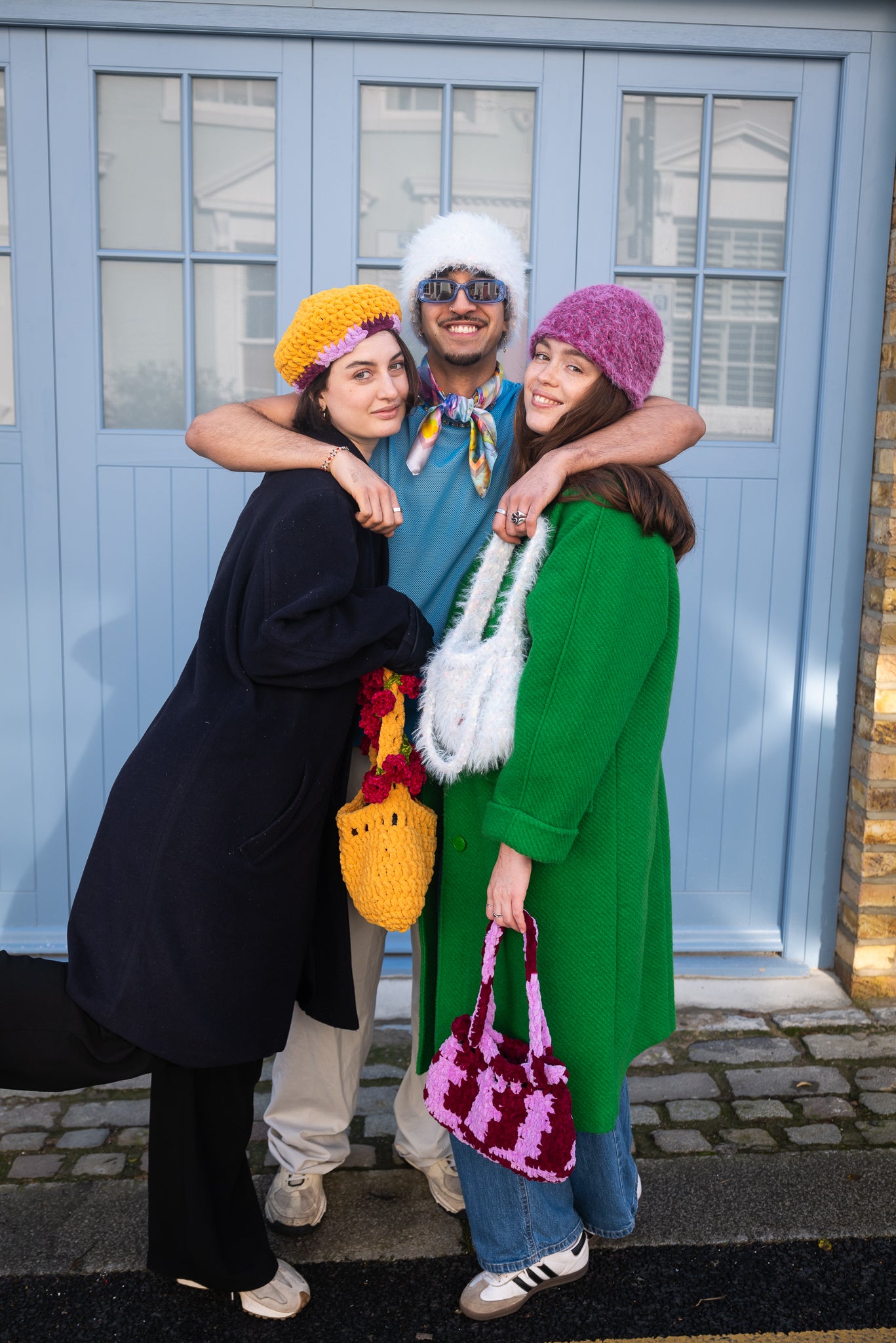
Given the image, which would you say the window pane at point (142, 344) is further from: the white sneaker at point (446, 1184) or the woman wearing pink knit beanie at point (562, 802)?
the white sneaker at point (446, 1184)

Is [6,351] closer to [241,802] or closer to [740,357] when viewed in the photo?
[241,802]

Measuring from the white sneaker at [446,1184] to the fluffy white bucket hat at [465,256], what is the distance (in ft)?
6.44

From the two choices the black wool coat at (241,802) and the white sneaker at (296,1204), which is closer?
the black wool coat at (241,802)

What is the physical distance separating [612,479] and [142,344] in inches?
78.8

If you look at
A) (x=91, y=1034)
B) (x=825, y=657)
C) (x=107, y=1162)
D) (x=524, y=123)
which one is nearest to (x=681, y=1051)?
(x=825, y=657)

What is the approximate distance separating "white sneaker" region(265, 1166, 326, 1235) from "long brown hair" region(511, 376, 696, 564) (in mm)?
1650

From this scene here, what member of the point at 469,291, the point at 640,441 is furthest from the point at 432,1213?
the point at 469,291

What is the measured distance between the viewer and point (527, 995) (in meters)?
2.10

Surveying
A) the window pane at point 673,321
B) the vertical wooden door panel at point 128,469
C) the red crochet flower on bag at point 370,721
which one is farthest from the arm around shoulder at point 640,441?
the vertical wooden door panel at point 128,469

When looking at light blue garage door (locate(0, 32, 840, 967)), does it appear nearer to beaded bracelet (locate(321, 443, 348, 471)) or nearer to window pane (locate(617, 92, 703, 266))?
window pane (locate(617, 92, 703, 266))

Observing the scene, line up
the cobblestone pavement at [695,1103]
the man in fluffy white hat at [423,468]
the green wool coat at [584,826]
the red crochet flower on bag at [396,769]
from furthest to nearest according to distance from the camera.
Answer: the cobblestone pavement at [695,1103] → the man in fluffy white hat at [423,468] → the red crochet flower on bag at [396,769] → the green wool coat at [584,826]

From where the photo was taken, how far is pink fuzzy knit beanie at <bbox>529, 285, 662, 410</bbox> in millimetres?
2080

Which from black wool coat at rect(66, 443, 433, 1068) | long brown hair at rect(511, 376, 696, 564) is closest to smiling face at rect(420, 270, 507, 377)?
long brown hair at rect(511, 376, 696, 564)

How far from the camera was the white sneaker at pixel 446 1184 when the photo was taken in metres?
2.62
